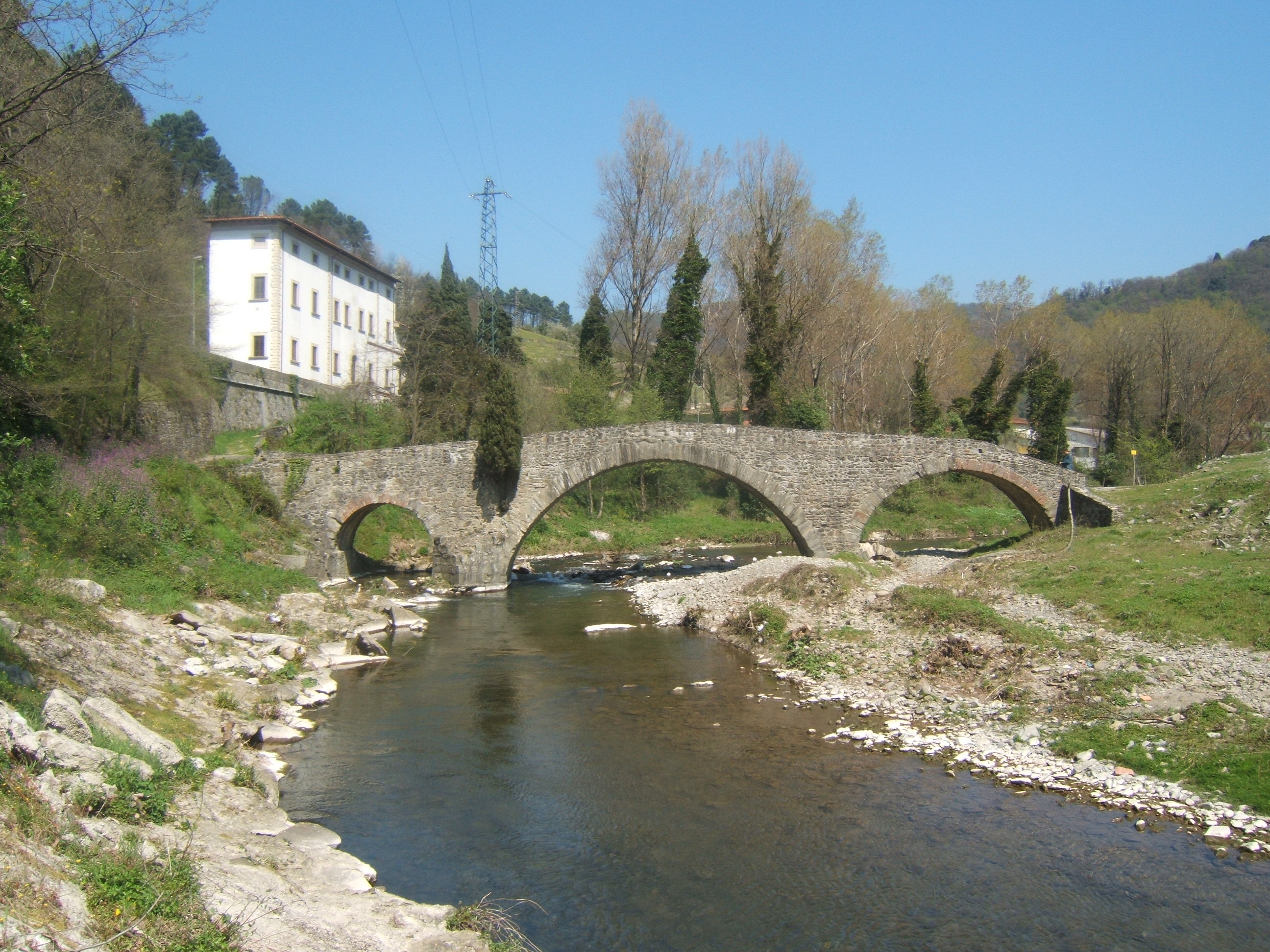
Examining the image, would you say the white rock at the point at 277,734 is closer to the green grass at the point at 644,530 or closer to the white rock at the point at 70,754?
the white rock at the point at 70,754

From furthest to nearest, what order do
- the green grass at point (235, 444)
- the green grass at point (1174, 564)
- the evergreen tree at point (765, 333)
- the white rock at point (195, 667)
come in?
the evergreen tree at point (765, 333) < the green grass at point (235, 444) < the green grass at point (1174, 564) < the white rock at point (195, 667)

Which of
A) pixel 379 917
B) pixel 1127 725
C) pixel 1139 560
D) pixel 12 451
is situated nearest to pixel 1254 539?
pixel 1139 560

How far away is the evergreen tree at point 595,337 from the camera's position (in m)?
42.8

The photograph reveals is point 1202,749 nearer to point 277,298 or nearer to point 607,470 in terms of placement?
point 607,470

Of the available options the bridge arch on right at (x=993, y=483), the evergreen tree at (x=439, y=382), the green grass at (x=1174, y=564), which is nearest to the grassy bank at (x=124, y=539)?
the evergreen tree at (x=439, y=382)

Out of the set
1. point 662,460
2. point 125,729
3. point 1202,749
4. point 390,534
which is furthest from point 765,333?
point 125,729

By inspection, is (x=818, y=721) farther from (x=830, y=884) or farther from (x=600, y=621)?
(x=600, y=621)

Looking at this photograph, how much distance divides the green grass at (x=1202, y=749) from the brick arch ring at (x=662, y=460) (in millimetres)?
14811

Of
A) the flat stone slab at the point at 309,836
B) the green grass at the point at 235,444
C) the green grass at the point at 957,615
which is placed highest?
the green grass at the point at 235,444

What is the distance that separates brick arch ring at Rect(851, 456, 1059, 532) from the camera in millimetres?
24953

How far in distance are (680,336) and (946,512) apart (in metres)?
14.7

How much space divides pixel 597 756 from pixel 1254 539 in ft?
39.9

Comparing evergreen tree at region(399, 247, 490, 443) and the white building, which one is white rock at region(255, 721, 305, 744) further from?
the white building

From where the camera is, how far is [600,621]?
64.6ft
